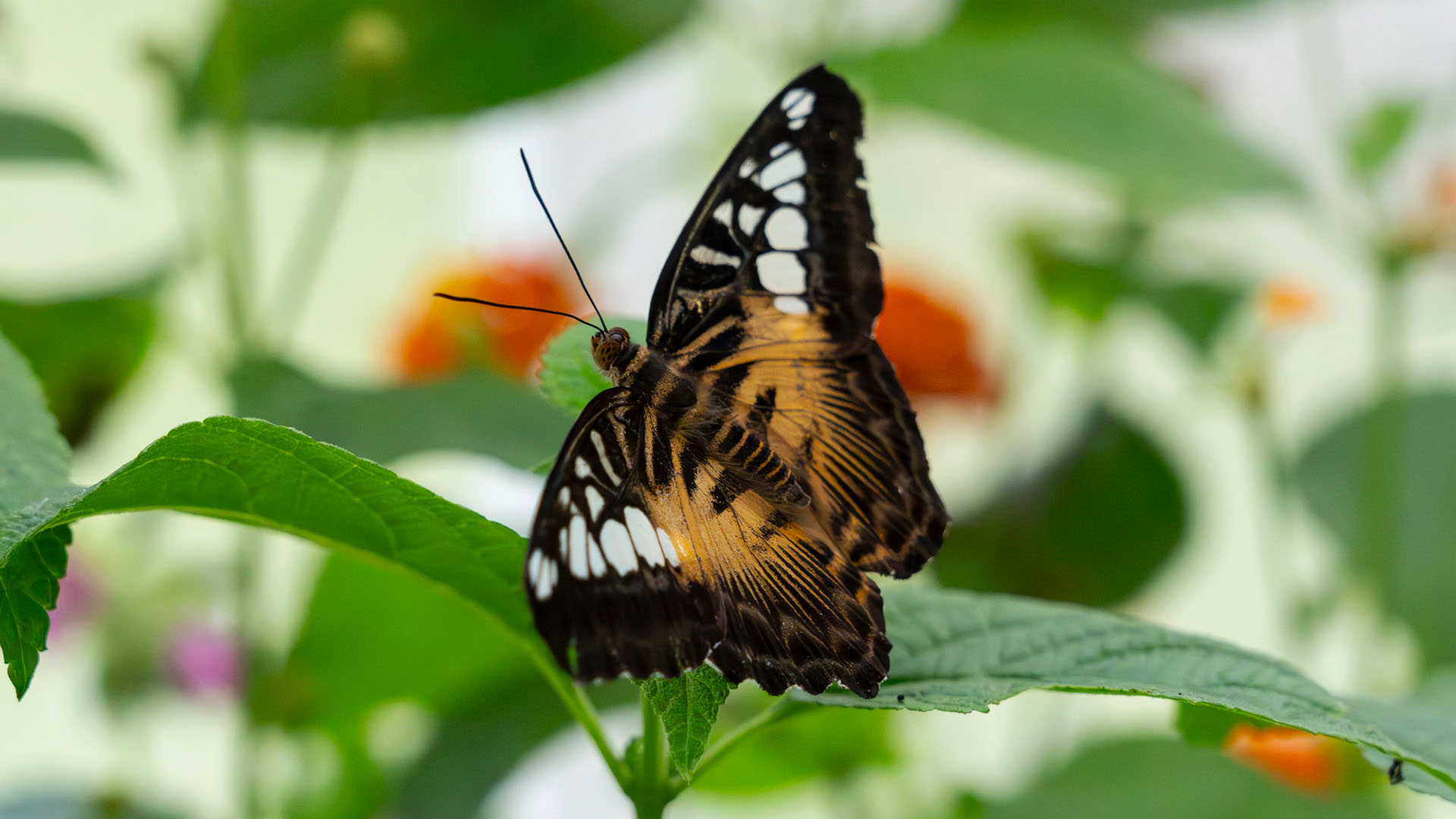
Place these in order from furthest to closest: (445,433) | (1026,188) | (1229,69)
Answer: (1026,188) < (1229,69) < (445,433)

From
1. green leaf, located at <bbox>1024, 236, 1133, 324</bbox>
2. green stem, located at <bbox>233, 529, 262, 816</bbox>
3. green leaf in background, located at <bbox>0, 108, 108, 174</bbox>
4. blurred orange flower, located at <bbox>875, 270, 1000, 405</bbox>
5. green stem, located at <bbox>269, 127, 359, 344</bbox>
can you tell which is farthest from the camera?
green stem, located at <bbox>269, 127, 359, 344</bbox>

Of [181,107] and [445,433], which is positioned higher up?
[181,107]

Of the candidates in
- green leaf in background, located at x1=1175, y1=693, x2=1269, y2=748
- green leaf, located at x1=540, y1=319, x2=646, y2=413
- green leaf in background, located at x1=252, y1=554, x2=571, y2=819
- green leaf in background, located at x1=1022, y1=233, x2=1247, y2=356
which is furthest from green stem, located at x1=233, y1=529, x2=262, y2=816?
green leaf in background, located at x1=1022, y1=233, x2=1247, y2=356

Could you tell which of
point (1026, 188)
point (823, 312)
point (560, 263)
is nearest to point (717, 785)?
point (560, 263)

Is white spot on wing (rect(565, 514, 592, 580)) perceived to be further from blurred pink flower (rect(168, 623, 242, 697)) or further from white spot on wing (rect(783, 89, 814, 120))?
blurred pink flower (rect(168, 623, 242, 697))

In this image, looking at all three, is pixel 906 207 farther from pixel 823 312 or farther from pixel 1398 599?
pixel 823 312

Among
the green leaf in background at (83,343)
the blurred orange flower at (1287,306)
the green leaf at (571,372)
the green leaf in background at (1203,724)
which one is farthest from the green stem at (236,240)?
the blurred orange flower at (1287,306)
